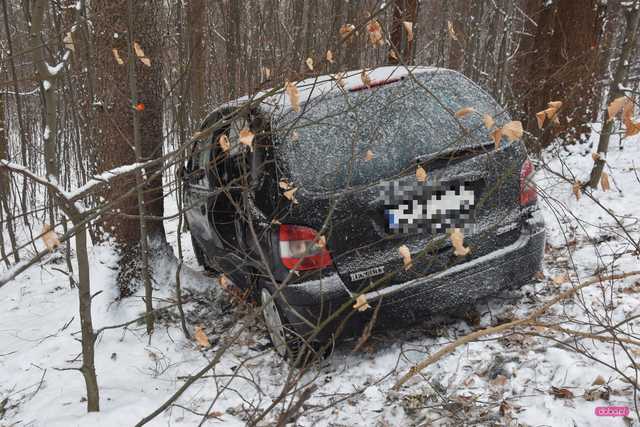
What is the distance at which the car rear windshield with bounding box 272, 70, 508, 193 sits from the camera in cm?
272

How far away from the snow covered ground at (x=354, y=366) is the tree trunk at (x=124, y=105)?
0.25 meters

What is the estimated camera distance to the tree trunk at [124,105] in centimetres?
380

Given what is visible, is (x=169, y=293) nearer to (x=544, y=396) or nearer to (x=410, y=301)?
(x=410, y=301)

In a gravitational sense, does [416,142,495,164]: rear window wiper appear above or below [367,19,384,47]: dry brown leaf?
below

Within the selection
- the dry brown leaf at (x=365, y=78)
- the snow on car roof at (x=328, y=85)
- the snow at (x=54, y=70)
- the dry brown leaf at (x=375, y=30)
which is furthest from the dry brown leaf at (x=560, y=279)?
the snow at (x=54, y=70)

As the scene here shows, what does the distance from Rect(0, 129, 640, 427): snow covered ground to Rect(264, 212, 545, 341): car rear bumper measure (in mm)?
216

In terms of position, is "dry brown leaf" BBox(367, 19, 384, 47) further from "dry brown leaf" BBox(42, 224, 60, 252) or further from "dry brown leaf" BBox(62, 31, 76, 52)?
"dry brown leaf" BBox(42, 224, 60, 252)

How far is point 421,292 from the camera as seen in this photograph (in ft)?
9.06

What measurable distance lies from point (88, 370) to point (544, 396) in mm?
2435

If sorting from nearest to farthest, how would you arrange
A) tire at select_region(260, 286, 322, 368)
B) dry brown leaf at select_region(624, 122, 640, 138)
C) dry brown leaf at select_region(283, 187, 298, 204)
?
1. dry brown leaf at select_region(624, 122, 640, 138)
2. dry brown leaf at select_region(283, 187, 298, 204)
3. tire at select_region(260, 286, 322, 368)

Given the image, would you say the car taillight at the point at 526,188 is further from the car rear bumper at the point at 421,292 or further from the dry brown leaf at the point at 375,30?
the dry brown leaf at the point at 375,30

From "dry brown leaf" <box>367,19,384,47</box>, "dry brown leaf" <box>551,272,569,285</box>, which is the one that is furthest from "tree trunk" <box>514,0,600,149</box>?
"dry brown leaf" <box>367,19,384,47</box>

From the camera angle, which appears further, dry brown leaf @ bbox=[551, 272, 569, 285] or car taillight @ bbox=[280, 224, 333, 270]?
dry brown leaf @ bbox=[551, 272, 569, 285]

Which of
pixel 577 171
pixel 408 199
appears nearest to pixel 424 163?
pixel 408 199
